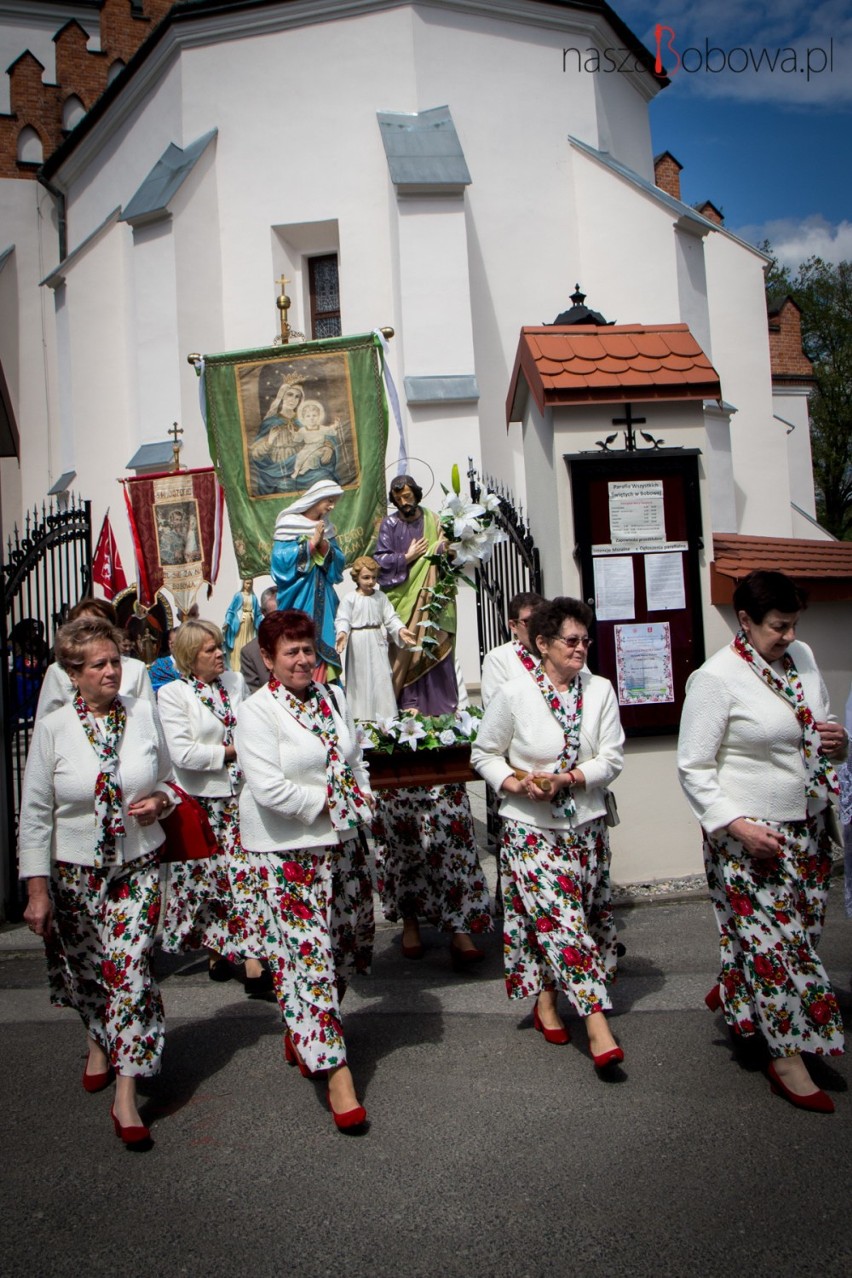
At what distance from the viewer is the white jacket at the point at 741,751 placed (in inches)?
157

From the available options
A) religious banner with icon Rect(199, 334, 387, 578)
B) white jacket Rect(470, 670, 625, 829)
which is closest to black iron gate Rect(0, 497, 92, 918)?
religious banner with icon Rect(199, 334, 387, 578)

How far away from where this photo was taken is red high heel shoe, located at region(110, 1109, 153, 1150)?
3762 mm

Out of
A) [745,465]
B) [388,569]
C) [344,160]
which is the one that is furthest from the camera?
[745,465]

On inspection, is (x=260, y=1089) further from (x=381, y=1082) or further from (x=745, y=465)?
(x=745, y=465)

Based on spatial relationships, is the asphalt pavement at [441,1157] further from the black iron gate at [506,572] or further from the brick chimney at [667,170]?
the brick chimney at [667,170]

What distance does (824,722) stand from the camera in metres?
4.08

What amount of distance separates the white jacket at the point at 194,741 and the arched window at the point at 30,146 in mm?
21792

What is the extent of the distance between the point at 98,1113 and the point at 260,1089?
598 mm

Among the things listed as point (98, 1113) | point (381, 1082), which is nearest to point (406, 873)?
point (381, 1082)

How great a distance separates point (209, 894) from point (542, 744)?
7.21ft

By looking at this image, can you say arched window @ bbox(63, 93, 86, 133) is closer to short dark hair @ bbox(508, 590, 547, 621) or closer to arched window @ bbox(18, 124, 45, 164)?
arched window @ bbox(18, 124, 45, 164)

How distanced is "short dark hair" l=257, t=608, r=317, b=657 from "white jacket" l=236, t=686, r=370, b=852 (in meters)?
0.19

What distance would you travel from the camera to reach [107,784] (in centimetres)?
406

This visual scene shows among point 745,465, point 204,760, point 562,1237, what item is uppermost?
point 745,465
